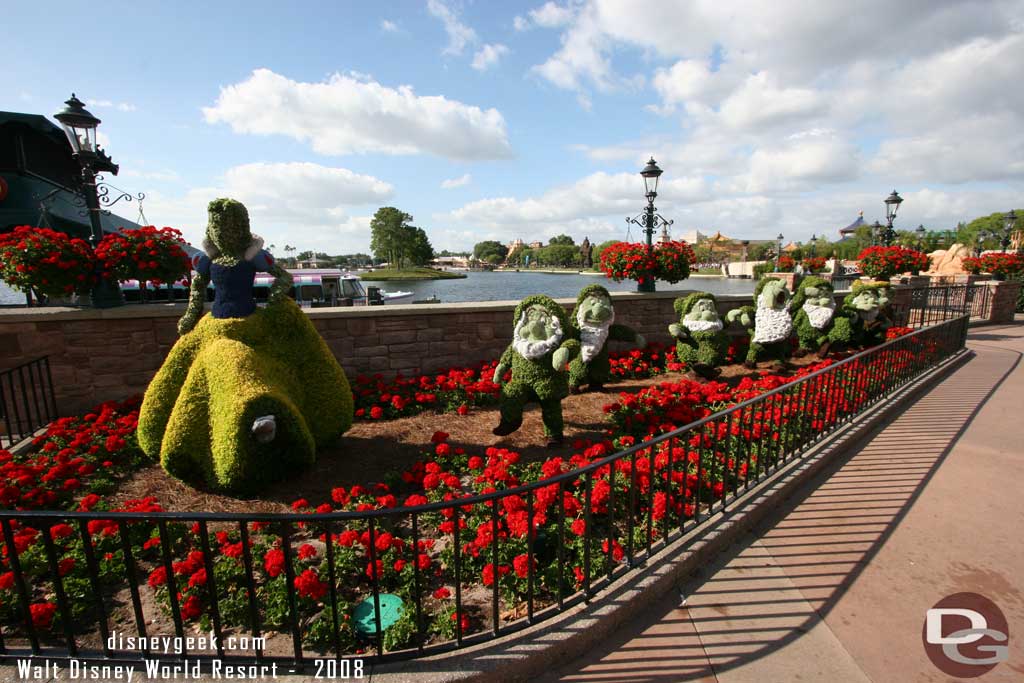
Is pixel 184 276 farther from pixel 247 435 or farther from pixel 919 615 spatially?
pixel 919 615

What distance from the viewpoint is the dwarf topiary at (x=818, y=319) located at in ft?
25.1

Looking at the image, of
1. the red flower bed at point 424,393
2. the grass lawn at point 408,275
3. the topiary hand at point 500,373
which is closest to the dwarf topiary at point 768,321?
the red flower bed at point 424,393

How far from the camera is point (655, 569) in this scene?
2.73m

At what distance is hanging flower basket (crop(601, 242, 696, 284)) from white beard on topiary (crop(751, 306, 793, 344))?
1.87 metres

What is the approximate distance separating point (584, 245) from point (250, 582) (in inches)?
4027

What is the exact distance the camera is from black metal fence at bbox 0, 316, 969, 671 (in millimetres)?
1996

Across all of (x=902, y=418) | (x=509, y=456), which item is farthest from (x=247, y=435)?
(x=902, y=418)

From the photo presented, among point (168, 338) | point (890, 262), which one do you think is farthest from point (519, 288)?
point (168, 338)

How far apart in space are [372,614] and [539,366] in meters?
2.58

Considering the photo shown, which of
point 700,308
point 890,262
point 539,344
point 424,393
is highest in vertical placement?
point 890,262

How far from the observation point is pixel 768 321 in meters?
7.27

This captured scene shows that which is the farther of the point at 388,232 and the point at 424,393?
the point at 388,232

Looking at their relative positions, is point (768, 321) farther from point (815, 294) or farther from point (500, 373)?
point (500, 373)

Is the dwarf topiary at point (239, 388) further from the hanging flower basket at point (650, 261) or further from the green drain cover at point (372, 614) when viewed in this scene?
the hanging flower basket at point (650, 261)
